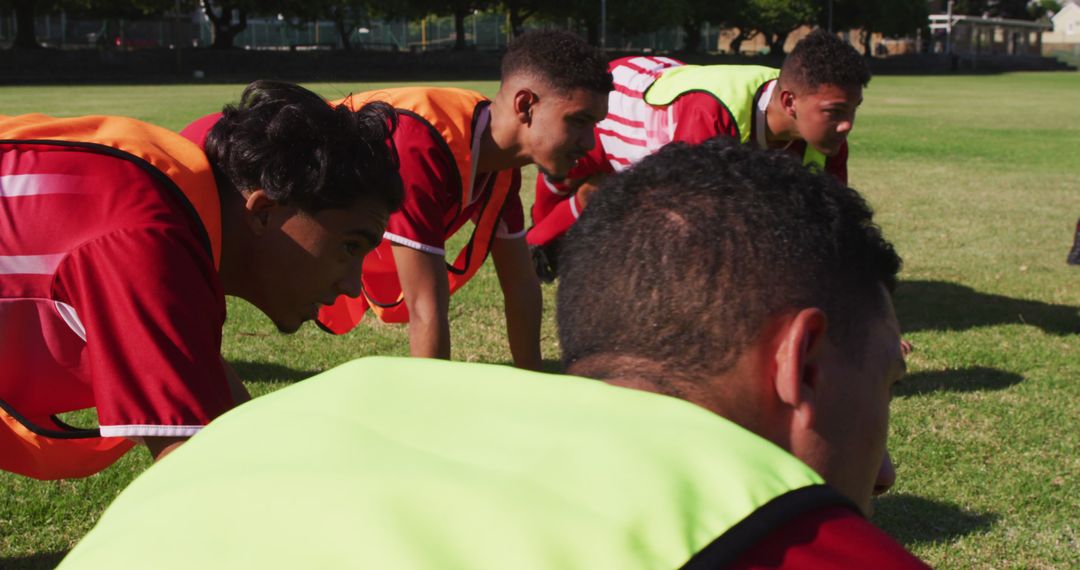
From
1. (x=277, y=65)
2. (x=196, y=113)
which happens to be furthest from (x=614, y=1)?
(x=196, y=113)

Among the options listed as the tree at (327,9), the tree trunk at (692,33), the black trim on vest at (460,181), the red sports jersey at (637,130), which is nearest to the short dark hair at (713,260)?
the black trim on vest at (460,181)

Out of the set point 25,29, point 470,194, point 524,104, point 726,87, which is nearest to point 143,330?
point 470,194

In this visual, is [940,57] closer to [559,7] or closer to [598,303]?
[559,7]

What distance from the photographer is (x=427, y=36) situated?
278 feet

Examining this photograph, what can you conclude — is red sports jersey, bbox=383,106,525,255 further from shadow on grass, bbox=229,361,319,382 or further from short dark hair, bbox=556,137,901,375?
short dark hair, bbox=556,137,901,375

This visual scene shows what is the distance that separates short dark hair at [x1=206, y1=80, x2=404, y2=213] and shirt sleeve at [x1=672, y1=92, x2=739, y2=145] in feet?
12.0

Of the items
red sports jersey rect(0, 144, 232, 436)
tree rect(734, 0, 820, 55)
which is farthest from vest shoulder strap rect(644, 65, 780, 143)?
tree rect(734, 0, 820, 55)

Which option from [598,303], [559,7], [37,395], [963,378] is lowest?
[963,378]

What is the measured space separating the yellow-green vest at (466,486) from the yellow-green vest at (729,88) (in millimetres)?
5277

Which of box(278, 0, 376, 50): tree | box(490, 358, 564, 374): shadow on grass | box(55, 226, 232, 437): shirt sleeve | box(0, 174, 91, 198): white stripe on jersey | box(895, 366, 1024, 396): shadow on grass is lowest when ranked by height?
box(895, 366, 1024, 396): shadow on grass

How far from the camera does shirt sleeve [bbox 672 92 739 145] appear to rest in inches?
249

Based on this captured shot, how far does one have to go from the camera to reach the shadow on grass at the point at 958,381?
5.68 meters

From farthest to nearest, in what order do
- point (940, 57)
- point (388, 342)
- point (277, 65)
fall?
1. point (940, 57)
2. point (277, 65)
3. point (388, 342)

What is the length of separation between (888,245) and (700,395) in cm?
39
